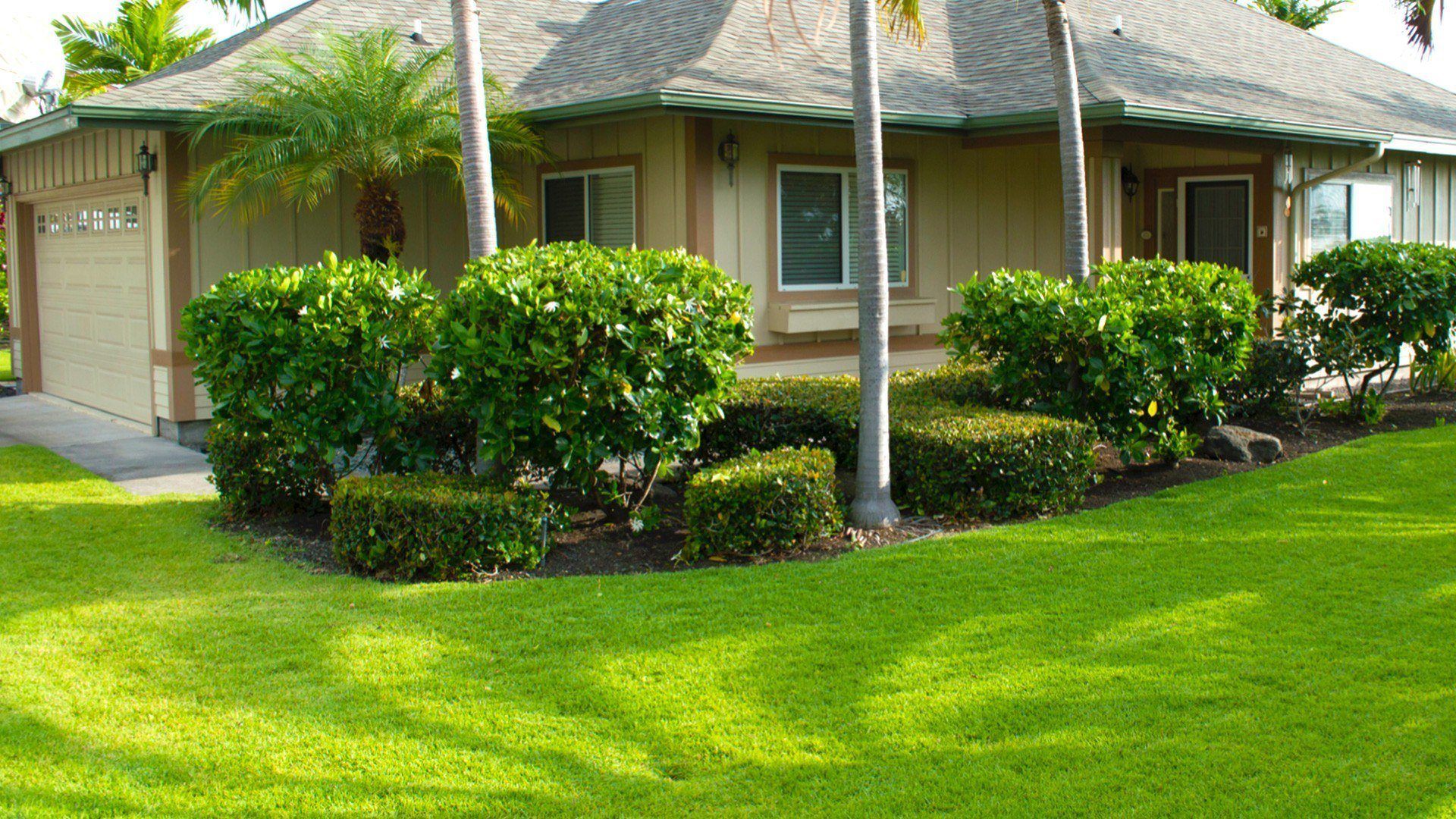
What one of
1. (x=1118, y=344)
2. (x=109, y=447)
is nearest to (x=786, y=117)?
(x=1118, y=344)

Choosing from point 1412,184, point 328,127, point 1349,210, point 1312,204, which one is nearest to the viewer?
point 328,127

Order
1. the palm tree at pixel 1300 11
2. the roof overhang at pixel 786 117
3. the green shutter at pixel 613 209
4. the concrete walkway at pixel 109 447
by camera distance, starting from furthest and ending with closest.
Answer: the palm tree at pixel 1300 11
the green shutter at pixel 613 209
the roof overhang at pixel 786 117
the concrete walkway at pixel 109 447

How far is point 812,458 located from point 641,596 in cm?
160

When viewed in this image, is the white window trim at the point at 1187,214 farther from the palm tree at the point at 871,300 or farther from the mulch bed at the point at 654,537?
the palm tree at the point at 871,300

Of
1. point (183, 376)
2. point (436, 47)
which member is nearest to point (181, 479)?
point (183, 376)

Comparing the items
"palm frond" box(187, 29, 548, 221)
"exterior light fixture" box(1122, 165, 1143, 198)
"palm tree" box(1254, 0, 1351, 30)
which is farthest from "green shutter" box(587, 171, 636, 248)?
"palm tree" box(1254, 0, 1351, 30)

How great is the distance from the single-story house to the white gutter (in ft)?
0.15

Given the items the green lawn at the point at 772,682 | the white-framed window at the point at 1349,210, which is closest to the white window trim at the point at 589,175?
the green lawn at the point at 772,682

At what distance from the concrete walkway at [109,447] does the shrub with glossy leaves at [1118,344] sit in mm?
5683

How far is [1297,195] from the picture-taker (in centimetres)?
1317

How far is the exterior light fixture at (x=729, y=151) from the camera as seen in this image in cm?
1037

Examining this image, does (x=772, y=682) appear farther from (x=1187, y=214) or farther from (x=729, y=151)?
(x=1187, y=214)

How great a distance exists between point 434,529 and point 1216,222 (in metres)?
11.3

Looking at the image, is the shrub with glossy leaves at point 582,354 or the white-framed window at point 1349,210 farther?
the white-framed window at point 1349,210
